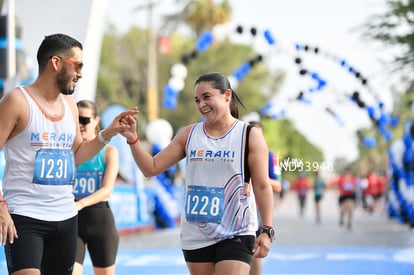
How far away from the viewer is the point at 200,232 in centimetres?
455

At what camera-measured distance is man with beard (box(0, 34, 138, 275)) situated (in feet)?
13.7

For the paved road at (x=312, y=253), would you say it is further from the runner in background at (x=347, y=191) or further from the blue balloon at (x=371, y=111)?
the blue balloon at (x=371, y=111)

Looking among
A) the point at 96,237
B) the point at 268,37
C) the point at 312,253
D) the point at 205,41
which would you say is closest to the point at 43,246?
the point at 96,237

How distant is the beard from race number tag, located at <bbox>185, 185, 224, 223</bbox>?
0.90 meters

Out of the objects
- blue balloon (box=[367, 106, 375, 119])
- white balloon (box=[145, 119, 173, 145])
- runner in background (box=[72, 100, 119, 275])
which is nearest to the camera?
runner in background (box=[72, 100, 119, 275])

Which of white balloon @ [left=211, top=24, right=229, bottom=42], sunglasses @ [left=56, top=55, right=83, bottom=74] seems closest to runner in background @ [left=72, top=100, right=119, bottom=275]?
sunglasses @ [left=56, top=55, right=83, bottom=74]

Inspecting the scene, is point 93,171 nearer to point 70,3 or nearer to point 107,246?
point 107,246

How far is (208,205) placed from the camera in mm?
4523

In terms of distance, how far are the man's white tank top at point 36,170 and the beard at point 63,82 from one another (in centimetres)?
16

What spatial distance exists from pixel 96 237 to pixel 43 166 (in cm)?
169

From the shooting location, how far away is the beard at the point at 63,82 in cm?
432

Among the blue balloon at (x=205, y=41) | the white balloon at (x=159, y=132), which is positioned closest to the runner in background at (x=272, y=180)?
the white balloon at (x=159, y=132)

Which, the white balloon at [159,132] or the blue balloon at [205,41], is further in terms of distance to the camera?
the blue balloon at [205,41]

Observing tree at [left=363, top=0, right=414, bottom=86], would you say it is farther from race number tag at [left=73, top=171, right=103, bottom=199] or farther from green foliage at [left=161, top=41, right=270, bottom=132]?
green foliage at [left=161, top=41, right=270, bottom=132]
